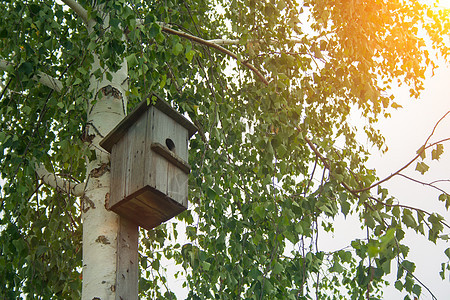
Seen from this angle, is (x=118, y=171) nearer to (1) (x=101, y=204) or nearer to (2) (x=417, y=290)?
(1) (x=101, y=204)

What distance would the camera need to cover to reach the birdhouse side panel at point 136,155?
2.58 meters

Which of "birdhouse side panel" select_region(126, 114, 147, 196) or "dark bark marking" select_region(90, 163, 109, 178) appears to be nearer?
"birdhouse side panel" select_region(126, 114, 147, 196)

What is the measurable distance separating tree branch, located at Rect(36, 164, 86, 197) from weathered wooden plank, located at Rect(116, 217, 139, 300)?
37 cm

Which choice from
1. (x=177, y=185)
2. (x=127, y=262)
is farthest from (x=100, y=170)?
(x=127, y=262)

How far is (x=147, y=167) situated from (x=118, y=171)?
7.4 inches

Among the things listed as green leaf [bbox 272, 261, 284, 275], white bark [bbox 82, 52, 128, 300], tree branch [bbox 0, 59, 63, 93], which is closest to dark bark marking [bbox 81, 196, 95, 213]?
white bark [bbox 82, 52, 128, 300]

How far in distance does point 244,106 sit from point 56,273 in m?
2.26

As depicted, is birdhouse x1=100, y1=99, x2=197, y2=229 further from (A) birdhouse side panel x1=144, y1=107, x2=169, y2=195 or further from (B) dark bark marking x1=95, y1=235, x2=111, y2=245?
(B) dark bark marking x1=95, y1=235, x2=111, y2=245

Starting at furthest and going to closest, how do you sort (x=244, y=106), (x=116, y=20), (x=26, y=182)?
(x=244, y=106) < (x=26, y=182) < (x=116, y=20)

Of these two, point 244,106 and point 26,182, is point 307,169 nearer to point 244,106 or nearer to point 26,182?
point 244,106

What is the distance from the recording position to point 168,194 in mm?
2635

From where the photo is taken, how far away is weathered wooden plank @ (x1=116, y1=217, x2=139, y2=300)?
2.46 m

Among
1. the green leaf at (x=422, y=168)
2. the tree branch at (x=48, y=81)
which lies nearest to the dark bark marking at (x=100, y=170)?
the tree branch at (x=48, y=81)

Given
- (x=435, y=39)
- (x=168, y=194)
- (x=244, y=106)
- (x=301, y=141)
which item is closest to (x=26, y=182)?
(x=168, y=194)
